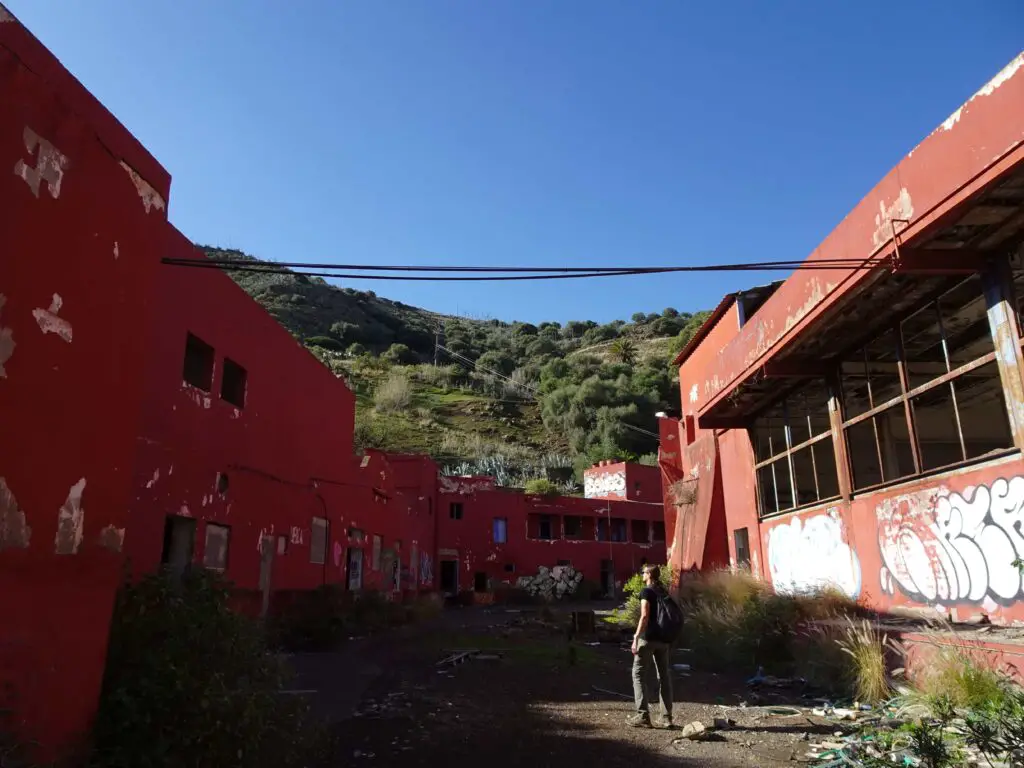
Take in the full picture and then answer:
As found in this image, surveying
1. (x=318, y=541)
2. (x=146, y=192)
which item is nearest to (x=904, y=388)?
(x=146, y=192)

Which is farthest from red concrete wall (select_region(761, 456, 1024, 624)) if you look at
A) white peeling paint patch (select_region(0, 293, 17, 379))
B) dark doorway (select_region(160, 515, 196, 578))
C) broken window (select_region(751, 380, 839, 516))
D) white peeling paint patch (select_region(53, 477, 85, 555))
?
dark doorway (select_region(160, 515, 196, 578))

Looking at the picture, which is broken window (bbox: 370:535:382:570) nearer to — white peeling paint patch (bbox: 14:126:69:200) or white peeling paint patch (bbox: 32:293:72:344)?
white peeling paint patch (bbox: 32:293:72:344)

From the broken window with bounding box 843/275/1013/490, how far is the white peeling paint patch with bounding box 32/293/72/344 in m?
9.31

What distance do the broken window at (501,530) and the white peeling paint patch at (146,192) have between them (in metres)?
34.9

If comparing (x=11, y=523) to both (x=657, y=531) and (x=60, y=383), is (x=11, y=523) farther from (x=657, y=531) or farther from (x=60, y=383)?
(x=657, y=531)

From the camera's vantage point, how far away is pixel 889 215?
8.61 meters

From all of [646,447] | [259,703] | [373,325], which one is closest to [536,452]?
[646,447]

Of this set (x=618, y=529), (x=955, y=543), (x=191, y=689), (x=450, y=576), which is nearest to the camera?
(x=191, y=689)

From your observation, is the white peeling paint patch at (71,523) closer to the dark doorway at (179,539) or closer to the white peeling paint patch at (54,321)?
the white peeling paint patch at (54,321)

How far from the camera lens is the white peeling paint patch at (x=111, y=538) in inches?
194

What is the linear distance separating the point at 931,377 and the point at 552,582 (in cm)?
3075

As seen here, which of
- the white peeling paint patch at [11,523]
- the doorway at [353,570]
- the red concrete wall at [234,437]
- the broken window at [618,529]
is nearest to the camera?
the white peeling paint patch at [11,523]

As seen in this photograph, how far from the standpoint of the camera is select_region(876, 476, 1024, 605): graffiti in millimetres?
8305

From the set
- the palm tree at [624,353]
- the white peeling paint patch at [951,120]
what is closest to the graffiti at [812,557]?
the white peeling paint patch at [951,120]
